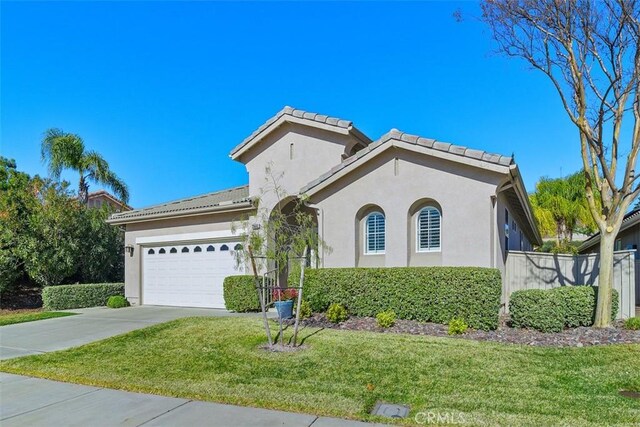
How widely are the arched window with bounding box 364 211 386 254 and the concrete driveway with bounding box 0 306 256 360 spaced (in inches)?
214

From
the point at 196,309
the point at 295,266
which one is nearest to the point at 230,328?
the point at 295,266

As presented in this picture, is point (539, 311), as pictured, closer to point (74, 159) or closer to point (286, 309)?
point (286, 309)

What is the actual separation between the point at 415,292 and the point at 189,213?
941 centimetres

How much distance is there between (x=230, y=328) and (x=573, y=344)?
7337 mm

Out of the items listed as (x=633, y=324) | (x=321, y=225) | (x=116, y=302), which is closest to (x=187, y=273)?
(x=116, y=302)

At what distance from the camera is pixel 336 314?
11.1 m

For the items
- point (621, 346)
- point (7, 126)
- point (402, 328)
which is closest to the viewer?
point (621, 346)

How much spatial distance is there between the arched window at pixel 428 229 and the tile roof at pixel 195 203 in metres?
6.37

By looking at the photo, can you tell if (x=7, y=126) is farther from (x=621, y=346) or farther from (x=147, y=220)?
(x=621, y=346)

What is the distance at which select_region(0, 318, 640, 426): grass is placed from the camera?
18.0ft

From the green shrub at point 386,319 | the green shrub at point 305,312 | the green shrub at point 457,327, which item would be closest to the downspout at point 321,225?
the green shrub at point 305,312

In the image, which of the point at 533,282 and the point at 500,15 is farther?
the point at 533,282

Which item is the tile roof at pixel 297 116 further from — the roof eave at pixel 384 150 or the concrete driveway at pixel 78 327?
the concrete driveway at pixel 78 327

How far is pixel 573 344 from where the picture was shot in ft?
28.5
